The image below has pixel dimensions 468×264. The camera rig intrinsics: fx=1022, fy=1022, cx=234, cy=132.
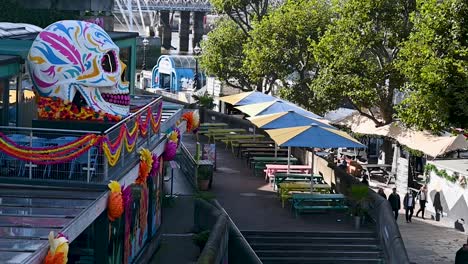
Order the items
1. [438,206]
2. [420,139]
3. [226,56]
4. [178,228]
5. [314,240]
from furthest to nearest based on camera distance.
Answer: [226,56], [420,139], [438,206], [178,228], [314,240]

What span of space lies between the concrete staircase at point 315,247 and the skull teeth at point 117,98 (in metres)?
6.66

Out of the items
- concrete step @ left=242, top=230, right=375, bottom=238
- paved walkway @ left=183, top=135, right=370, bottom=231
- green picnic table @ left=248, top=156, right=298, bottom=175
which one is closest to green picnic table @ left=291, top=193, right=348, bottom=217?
paved walkway @ left=183, top=135, right=370, bottom=231

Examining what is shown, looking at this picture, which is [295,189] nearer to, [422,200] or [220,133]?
[422,200]

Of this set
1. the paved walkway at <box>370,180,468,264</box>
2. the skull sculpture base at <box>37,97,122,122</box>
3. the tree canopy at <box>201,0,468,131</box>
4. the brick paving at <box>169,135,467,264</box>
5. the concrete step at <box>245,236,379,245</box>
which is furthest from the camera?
the tree canopy at <box>201,0,468,131</box>

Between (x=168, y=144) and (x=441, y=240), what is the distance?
9433mm

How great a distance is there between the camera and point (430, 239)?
2981 cm

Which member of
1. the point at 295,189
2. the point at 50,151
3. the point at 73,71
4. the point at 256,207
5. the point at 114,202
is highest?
the point at 73,71

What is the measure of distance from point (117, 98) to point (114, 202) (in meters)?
3.76

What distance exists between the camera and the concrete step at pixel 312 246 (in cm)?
2570

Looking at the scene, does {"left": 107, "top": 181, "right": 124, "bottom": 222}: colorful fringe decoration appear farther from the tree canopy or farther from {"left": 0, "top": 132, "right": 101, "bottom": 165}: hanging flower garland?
the tree canopy

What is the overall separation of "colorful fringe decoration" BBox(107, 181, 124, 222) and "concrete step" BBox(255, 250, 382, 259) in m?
8.94

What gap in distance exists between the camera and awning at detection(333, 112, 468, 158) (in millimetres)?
35562

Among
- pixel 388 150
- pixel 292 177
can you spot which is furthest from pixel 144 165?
pixel 388 150

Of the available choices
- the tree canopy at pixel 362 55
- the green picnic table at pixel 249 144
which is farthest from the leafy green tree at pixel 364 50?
the green picnic table at pixel 249 144
